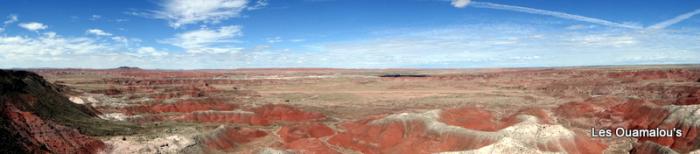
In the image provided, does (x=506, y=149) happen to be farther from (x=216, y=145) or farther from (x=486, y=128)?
(x=216, y=145)

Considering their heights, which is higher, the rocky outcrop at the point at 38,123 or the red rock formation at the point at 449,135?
the rocky outcrop at the point at 38,123

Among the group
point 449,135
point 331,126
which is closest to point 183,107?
point 331,126

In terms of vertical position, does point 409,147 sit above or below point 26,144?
below

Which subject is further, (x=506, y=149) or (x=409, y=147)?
(x=409, y=147)

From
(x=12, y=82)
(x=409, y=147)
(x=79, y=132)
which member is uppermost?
(x=12, y=82)

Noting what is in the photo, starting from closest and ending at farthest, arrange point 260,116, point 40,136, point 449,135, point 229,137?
point 40,136 < point 449,135 < point 229,137 < point 260,116

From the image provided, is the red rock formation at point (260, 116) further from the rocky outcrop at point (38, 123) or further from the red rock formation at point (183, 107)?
the rocky outcrop at point (38, 123)

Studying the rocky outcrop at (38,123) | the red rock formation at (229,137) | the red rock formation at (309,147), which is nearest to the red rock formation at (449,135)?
the red rock formation at (309,147)

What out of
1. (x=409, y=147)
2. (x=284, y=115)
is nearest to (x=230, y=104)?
(x=284, y=115)

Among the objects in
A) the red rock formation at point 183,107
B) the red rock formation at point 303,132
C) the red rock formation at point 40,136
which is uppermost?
the red rock formation at point 40,136

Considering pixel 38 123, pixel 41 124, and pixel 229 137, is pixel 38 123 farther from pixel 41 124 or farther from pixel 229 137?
pixel 229 137

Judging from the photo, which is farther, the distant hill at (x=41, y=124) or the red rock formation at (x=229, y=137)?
the red rock formation at (x=229, y=137)
